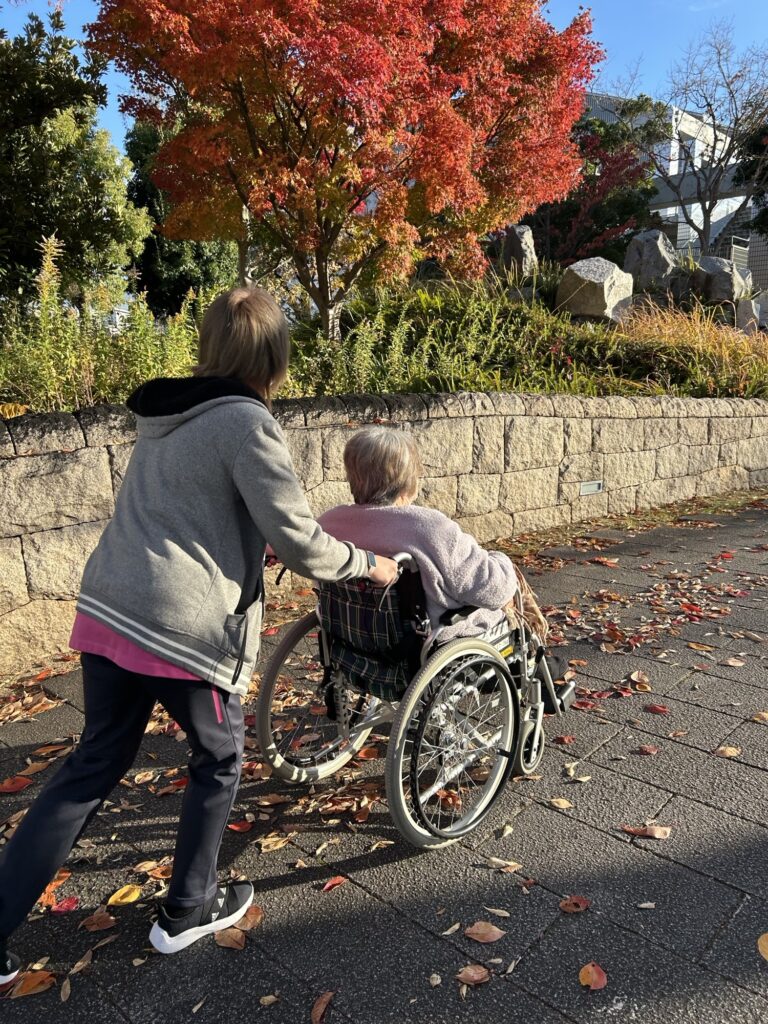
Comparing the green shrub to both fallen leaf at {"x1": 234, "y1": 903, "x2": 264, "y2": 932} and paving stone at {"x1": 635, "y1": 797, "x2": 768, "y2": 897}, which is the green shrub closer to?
fallen leaf at {"x1": 234, "y1": 903, "x2": 264, "y2": 932}

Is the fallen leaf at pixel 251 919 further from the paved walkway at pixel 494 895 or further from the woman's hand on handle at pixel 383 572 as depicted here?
the woman's hand on handle at pixel 383 572

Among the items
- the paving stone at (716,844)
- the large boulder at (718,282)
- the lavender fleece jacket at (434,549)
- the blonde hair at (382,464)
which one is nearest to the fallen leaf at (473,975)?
the paving stone at (716,844)

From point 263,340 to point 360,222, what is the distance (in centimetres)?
420

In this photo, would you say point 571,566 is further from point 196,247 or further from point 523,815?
point 196,247

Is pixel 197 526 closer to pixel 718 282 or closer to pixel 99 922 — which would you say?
pixel 99 922

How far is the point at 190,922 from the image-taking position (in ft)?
6.27

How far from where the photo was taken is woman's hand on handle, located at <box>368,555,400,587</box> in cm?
203

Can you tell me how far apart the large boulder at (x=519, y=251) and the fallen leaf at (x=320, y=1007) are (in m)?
10.7

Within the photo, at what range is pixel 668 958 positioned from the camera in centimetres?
185

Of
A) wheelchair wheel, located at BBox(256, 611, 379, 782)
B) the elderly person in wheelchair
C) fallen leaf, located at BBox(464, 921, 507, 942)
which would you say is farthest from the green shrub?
fallen leaf, located at BBox(464, 921, 507, 942)

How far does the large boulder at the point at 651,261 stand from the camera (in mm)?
13398

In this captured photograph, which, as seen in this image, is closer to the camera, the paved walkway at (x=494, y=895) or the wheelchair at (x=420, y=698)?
the paved walkway at (x=494, y=895)

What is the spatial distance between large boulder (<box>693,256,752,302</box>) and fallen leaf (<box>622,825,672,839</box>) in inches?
458

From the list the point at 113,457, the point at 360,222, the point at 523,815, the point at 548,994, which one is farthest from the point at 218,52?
the point at 548,994
